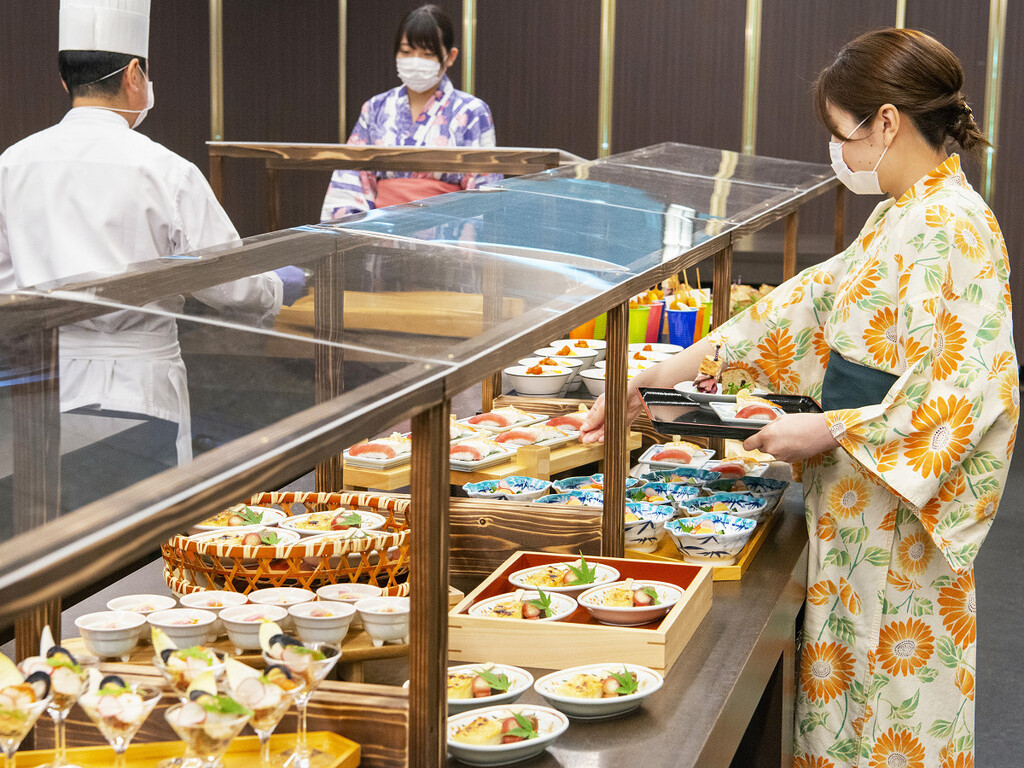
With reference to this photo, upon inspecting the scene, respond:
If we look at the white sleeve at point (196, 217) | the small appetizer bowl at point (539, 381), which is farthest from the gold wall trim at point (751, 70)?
the white sleeve at point (196, 217)

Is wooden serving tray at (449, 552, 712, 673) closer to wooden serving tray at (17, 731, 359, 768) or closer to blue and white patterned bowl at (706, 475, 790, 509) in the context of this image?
wooden serving tray at (17, 731, 359, 768)

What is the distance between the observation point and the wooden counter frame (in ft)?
2.04

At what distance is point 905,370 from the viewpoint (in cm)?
188

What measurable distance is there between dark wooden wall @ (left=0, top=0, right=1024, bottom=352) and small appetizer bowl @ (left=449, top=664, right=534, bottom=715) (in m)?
5.86

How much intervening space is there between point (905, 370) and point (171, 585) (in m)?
1.20

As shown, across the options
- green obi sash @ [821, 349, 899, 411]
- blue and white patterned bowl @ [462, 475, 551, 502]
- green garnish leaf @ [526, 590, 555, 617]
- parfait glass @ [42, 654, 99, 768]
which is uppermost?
green obi sash @ [821, 349, 899, 411]

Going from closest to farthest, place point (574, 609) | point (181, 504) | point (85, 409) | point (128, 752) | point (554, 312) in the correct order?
point (181, 504)
point (85, 409)
point (128, 752)
point (554, 312)
point (574, 609)

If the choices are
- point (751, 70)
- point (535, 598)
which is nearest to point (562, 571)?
point (535, 598)

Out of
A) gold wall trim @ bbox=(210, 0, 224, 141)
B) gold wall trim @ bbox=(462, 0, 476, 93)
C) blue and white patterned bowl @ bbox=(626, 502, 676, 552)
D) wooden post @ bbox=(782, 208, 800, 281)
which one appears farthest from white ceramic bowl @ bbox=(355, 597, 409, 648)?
gold wall trim @ bbox=(462, 0, 476, 93)

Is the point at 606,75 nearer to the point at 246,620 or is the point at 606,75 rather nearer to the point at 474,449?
the point at 474,449

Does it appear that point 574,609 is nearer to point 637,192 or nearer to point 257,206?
point 637,192

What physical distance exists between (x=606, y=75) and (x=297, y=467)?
7.37m

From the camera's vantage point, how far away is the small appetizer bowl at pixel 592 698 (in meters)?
1.37

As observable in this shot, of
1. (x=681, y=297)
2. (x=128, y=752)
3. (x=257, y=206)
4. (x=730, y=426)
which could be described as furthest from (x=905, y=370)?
(x=257, y=206)
